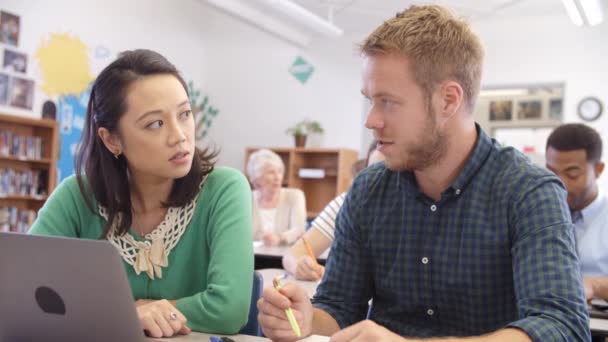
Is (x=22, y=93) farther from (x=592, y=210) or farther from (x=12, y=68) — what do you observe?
(x=592, y=210)

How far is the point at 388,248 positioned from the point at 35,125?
16.2 feet

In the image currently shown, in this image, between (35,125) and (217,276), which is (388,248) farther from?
(35,125)

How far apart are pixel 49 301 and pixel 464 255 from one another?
834 mm

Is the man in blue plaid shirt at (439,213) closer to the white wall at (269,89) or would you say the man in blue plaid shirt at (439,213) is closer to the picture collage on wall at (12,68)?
the picture collage on wall at (12,68)

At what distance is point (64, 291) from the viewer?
95 centimetres

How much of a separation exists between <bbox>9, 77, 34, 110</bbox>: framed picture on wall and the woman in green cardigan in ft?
14.6

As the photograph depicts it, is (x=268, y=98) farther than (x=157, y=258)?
Yes

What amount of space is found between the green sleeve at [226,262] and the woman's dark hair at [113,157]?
6 centimetres

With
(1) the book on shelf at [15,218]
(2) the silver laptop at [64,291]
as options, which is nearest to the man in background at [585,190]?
(2) the silver laptop at [64,291]

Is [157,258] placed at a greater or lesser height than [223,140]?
lesser

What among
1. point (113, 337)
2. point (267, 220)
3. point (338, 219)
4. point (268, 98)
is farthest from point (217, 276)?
point (268, 98)

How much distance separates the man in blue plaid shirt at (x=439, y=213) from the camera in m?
1.16

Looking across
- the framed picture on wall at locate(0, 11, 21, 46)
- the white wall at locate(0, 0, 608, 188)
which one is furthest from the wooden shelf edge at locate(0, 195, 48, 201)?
the framed picture on wall at locate(0, 11, 21, 46)

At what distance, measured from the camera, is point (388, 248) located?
1383mm
